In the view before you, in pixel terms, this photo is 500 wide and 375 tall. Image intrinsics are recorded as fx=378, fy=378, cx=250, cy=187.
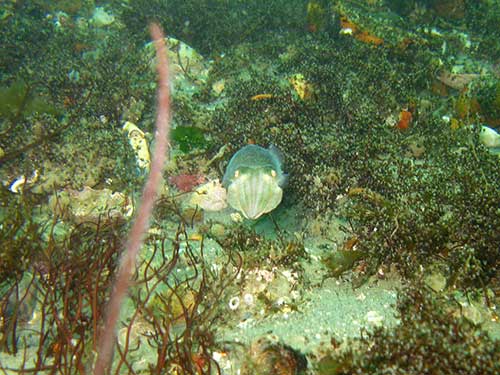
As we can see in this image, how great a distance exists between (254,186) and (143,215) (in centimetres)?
163

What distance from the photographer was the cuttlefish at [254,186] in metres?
4.70

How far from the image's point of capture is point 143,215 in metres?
5.19

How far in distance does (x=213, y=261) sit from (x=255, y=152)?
167cm

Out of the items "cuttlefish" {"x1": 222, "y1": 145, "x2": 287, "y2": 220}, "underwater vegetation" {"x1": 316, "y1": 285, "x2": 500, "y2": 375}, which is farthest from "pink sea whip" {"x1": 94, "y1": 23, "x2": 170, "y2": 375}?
"underwater vegetation" {"x1": 316, "y1": 285, "x2": 500, "y2": 375}

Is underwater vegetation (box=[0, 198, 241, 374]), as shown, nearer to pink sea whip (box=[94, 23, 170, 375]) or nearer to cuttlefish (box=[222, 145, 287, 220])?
pink sea whip (box=[94, 23, 170, 375])

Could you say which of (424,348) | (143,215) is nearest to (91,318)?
(143,215)

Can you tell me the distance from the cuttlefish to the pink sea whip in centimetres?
127

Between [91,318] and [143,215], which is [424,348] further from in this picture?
[143,215]

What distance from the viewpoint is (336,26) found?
976cm

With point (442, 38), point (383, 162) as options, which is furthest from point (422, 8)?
point (383, 162)

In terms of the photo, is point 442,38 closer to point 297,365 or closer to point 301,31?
point 301,31

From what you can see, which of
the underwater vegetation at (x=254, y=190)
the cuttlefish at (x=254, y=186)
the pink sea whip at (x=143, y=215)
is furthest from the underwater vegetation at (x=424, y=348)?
the cuttlefish at (x=254, y=186)

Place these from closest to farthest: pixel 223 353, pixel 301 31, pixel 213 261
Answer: pixel 223 353 → pixel 213 261 → pixel 301 31

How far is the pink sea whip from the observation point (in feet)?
9.88
